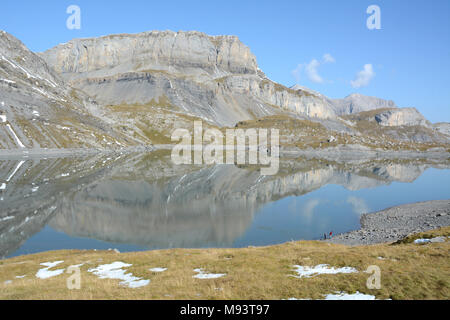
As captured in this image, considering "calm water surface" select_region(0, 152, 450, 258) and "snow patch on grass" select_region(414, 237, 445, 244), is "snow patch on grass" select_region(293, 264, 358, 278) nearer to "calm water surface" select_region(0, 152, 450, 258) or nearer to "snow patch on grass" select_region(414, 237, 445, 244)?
"snow patch on grass" select_region(414, 237, 445, 244)

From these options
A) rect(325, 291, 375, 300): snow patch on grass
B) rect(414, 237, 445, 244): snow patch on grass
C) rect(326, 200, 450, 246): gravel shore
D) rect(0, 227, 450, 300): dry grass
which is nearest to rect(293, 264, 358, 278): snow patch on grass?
rect(0, 227, 450, 300): dry grass

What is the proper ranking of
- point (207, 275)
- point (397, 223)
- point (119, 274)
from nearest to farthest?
1. point (207, 275)
2. point (119, 274)
3. point (397, 223)

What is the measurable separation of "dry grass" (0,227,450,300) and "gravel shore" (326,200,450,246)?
2216 cm

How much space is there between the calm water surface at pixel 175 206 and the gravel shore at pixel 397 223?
4133mm

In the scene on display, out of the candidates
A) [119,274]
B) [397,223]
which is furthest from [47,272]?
[397,223]

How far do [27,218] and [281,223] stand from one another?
47534 mm

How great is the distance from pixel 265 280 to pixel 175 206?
5642cm

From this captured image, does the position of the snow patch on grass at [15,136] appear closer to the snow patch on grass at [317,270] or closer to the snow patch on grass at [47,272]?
the snow patch on grass at [47,272]

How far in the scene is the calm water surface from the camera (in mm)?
51688

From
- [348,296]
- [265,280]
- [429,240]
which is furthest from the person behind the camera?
[429,240]

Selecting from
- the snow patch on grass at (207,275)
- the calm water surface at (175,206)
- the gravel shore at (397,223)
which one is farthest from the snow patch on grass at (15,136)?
the snow patch on grass at (207,275)

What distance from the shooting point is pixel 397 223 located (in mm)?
56812

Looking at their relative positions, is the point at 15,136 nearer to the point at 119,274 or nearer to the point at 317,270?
the point at 119,274
